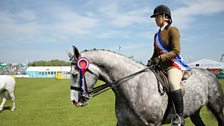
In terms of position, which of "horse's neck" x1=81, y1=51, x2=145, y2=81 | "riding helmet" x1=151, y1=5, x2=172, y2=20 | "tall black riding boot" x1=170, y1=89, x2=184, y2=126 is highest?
"riding helmet" x1=151, y1=5, x2=172, y2=20

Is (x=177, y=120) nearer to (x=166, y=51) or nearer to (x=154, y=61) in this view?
(x=154, y=61)

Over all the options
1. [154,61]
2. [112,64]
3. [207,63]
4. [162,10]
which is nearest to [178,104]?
[154,61]

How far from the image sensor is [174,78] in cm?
407

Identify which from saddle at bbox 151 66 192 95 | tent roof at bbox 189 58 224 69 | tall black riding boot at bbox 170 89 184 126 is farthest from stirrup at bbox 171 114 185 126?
tent roof at bbox 189 58 224 69

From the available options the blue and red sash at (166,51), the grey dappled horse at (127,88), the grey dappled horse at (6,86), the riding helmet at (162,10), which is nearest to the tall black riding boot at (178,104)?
the grey dappled horse at (127,88)

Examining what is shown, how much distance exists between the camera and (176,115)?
409 centimetres

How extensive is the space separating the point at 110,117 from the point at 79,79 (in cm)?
656

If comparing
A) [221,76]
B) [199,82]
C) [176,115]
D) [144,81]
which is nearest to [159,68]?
[144,81]

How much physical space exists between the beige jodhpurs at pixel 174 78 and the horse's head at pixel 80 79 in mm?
1395

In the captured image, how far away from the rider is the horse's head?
1219mm

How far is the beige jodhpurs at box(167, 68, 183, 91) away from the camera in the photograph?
4.01 metres

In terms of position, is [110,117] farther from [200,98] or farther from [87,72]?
[87,72]

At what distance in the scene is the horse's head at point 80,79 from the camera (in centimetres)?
372

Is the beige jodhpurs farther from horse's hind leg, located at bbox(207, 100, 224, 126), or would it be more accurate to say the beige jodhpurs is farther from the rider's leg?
horse's hind leg, located at bbox(207, 100, 224, 126)
